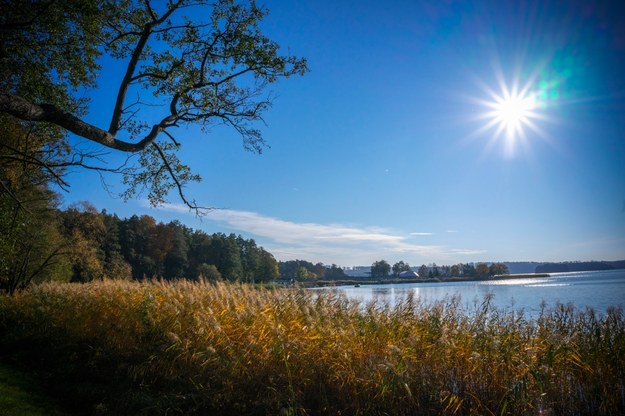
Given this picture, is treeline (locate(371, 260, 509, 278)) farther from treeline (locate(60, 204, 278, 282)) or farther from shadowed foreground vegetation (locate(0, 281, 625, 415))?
shadowed foreground vegetation (locate(0, 281, 625, 415))

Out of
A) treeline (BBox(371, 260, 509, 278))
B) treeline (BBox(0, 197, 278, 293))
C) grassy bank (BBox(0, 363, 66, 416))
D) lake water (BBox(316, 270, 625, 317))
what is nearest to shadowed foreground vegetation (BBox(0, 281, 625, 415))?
grassy bank (BBox(0, 363, 66, 416))

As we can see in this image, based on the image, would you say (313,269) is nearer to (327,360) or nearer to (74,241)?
(74,241)

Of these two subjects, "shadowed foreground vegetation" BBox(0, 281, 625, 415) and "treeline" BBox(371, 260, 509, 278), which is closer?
"shadowed foreground vegetation" BBox(0, 281, 625, 415)

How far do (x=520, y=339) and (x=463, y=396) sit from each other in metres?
2.10

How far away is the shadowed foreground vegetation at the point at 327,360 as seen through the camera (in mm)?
4500

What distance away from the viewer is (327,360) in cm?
525

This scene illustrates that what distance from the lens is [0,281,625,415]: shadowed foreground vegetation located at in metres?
4.50

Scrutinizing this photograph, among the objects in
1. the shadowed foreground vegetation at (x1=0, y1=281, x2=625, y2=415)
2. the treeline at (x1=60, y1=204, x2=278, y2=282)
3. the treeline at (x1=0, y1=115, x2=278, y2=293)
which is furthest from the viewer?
the treeline at (x1=60, y1=204, x2=278, y2=282)

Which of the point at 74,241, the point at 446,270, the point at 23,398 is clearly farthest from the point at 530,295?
the point at 446,270

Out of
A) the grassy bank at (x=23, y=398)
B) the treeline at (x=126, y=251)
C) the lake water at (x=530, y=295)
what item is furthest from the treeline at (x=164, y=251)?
the grassy bank at (x=23, y=398)

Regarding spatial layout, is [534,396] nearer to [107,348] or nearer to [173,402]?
[173,402]

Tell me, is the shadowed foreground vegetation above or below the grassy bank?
above

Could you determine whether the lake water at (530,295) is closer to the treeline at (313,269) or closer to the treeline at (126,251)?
the treeline at (126,251)

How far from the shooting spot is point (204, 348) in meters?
6.01
